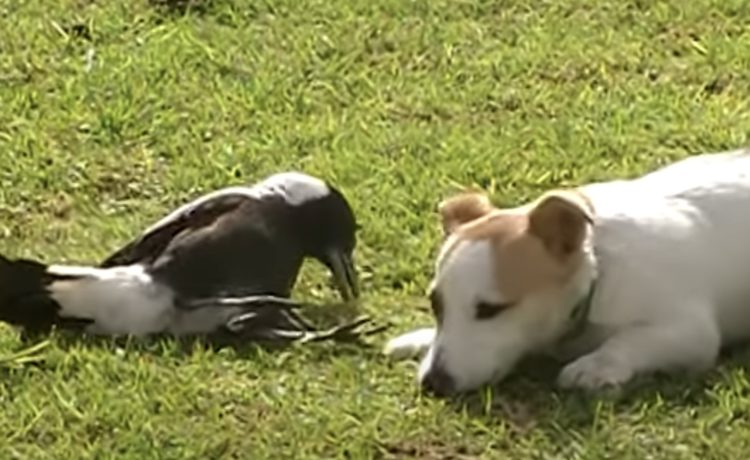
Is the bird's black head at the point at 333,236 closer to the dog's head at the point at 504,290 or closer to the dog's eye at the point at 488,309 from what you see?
the dog's head at the point at 504,290

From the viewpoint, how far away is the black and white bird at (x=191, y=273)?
4488 millimetres

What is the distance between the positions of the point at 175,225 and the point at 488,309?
818 mm

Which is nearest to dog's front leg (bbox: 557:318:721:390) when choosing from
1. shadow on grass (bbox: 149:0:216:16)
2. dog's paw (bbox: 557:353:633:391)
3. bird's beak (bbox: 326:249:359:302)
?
dog's paw (bbox: 557:353:633:391)

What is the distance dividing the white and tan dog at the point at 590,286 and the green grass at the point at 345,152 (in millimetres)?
67

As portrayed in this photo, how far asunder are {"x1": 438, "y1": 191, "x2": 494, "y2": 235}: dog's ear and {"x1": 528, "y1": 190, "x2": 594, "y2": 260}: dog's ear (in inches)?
7.1

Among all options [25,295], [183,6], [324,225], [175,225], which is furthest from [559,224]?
[183,6]

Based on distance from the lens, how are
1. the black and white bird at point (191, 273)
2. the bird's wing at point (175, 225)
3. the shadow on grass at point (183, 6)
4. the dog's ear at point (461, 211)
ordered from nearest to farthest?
the dog's ear at point (461, 211) < the black and white bird at point (191, 273) < the bird's wing at point (175, 225) < the shadow on grass at point (183, 6)

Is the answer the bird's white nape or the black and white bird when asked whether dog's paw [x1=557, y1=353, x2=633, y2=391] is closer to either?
the black and white bird

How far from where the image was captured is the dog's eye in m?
4.17

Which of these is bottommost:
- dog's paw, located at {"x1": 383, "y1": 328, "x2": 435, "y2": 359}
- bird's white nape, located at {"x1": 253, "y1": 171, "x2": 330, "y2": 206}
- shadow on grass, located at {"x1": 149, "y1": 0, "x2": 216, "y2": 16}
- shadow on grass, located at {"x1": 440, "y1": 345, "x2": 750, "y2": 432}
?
shadow on grass, located at {"x1": 440, "y1": 345, "x2": 750, "y2": 432}

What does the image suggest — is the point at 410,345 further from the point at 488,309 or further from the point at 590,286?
the point at 590,286

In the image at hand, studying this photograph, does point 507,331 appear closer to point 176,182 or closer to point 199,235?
point 199,235

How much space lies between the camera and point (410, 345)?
442cm

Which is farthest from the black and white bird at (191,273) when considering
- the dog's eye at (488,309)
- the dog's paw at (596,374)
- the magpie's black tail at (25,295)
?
the dog's paw at (596,374)
